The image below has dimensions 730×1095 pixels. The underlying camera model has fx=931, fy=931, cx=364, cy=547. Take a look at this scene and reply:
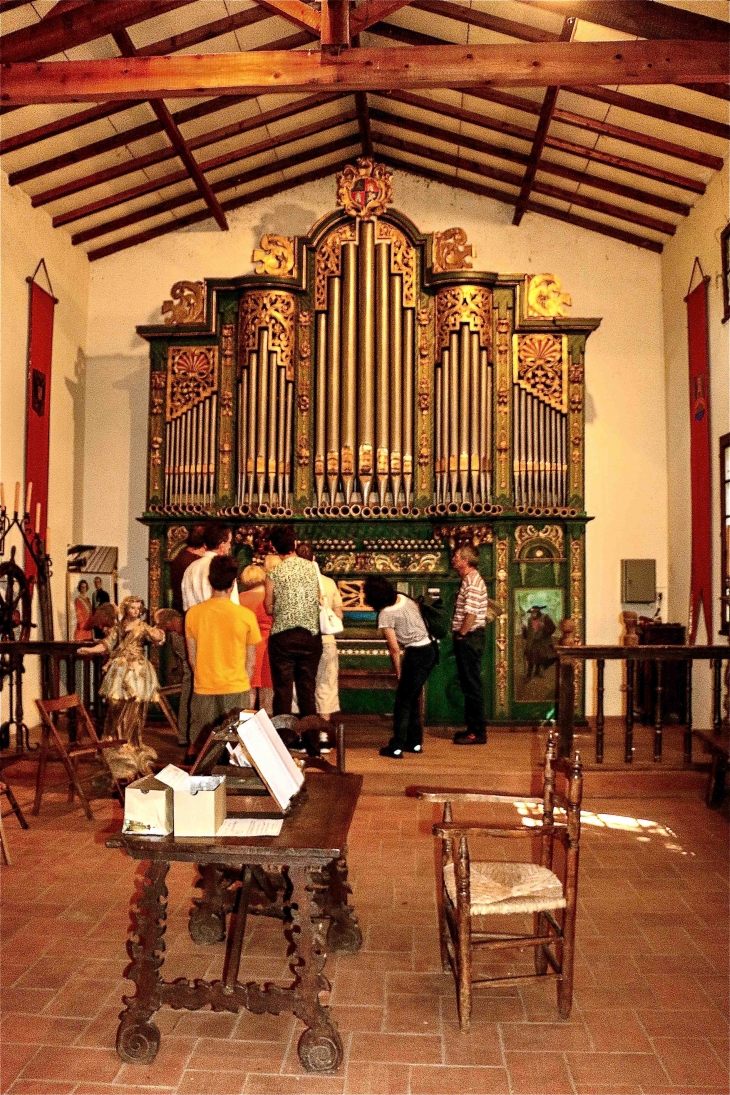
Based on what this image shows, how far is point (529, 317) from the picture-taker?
8.56 m

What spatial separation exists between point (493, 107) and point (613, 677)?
18.2 feet

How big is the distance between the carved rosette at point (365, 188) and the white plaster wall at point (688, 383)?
2.86 meters

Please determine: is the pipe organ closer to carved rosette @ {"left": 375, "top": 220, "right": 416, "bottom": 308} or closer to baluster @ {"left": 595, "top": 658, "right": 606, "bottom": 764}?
carved rosette @ {"left": 375, "top": 220, "right": 416, "bottom": 308}

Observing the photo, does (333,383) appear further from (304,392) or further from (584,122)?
(584,122)

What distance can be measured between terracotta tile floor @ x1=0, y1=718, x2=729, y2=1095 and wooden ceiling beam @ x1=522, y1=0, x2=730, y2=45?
5098mm

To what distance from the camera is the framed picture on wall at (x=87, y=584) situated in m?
8.98

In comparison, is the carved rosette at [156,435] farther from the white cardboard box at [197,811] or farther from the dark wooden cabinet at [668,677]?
the white cardboard box at [197,811]

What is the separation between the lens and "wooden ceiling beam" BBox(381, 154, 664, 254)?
9625 mm

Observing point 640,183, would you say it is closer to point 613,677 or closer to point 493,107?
point 493,107

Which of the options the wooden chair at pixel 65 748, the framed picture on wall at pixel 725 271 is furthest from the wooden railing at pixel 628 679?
the framed picture on wall at pixel 725 271

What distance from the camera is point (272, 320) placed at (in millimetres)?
8664

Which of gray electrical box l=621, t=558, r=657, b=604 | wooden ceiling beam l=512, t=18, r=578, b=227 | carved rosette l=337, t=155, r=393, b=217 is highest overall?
wooden ceiling beam l=512, t=18, r=578, b=227

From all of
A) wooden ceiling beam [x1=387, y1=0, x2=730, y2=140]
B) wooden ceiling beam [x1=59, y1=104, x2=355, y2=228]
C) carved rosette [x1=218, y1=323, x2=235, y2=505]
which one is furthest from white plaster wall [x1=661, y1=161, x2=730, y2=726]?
carved rosette [x1=218, y1=323, x2=235, y2=505]

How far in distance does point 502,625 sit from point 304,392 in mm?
2823
